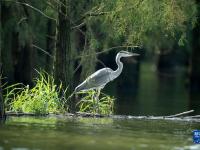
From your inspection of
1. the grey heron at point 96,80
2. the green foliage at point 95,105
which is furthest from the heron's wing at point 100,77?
the green foliage at point 95,105

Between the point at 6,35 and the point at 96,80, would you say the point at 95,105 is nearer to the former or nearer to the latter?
the point at 96,80

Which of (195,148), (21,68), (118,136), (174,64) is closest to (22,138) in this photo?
(118,136)

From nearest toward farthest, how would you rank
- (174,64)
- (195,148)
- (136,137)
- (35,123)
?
(195,148) < (136,137) < (35,123) < (174,64)

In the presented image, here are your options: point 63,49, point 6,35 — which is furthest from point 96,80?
point 6,35

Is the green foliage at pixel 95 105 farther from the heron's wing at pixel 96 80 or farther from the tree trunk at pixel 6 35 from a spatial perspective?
the tree trunk at pixel 6 35

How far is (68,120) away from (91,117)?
1148mm

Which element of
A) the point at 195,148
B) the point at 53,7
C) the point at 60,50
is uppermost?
the point at 53,7

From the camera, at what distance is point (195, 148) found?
11320mm

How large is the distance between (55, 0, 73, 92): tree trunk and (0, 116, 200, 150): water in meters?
2.76

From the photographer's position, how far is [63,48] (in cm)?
1812

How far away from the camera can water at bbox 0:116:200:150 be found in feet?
37.0

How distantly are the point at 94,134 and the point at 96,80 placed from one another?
5.10 meters

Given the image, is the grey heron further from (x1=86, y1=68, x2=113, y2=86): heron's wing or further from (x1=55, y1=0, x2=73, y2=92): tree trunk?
(x1=55, y1=0, x2=73, y2=92): tree trunk

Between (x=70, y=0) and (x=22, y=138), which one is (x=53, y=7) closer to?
(x=70, y=0)
